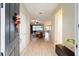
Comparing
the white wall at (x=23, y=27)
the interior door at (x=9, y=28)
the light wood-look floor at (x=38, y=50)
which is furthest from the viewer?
the white wall at (x=23, y=27)

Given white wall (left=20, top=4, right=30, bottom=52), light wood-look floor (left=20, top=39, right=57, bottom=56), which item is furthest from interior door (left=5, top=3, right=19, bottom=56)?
white wall (left=20, top=4, right=30, bottom=52)

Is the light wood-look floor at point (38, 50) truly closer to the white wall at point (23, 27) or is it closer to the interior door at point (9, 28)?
the white wall at point (23, 27)

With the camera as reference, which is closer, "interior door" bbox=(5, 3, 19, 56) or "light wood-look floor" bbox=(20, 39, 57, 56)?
"interior door" bbox=(5, 3, 19, 56)

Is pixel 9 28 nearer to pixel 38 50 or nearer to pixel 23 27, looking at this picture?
pixel 38 50

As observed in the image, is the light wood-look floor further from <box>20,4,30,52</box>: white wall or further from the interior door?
the interior door

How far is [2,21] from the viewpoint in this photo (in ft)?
3.92

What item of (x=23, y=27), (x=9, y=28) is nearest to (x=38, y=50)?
(x=23, y=27)

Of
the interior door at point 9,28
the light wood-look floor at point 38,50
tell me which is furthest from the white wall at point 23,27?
the interior door at point 9,28

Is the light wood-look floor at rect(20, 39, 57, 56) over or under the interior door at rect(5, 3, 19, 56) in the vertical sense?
under

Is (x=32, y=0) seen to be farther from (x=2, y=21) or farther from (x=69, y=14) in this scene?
(x=69, y=14)

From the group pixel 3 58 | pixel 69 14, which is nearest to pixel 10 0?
pixel 3 58

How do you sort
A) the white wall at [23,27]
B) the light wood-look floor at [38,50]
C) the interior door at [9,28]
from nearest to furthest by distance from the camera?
the interior door at [9,28]
the light wood-look floor at [38,50]
the white wall at [23,27]

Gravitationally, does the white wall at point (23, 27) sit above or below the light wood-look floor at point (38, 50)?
above

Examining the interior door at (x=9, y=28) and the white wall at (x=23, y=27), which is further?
the white wall at (x=23, y=27)
